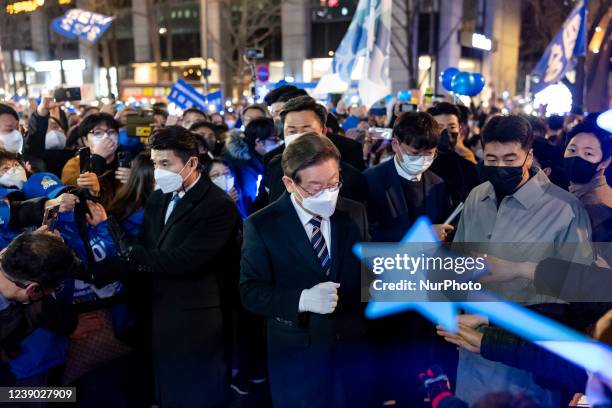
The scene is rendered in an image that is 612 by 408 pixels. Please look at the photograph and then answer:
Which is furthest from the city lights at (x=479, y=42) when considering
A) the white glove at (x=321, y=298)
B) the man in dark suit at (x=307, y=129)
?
the white glove at (x=321, y=298)

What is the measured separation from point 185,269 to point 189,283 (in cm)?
19

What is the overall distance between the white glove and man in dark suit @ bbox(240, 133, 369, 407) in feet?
0.26

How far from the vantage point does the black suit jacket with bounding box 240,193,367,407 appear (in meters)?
2.73

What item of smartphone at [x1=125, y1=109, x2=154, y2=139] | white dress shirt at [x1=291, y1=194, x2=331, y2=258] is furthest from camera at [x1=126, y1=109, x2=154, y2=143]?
white dress shirt at [x1=291, y1=194, x2=331, y2=258]

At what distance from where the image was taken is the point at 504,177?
2891 millimetres

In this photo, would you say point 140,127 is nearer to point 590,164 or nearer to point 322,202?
point 322,202

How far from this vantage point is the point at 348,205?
294cm

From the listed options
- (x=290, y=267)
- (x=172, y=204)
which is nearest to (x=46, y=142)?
(x=172, y=204)

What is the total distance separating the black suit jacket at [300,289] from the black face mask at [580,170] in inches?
69.5

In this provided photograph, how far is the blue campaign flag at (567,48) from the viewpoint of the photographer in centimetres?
829

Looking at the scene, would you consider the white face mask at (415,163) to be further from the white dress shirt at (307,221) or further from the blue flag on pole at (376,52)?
the blue flag on pole at (376,52)

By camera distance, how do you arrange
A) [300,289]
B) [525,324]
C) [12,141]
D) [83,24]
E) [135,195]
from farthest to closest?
1. [83,24]
2. [12,141]
3. [135,195]
4. [300,289]
5. [525,324]

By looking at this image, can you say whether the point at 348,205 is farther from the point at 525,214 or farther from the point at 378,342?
the point at 378,342

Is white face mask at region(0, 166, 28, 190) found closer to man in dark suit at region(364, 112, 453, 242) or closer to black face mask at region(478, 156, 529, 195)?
man in dark suit at region(364, 112, 453, 242)
